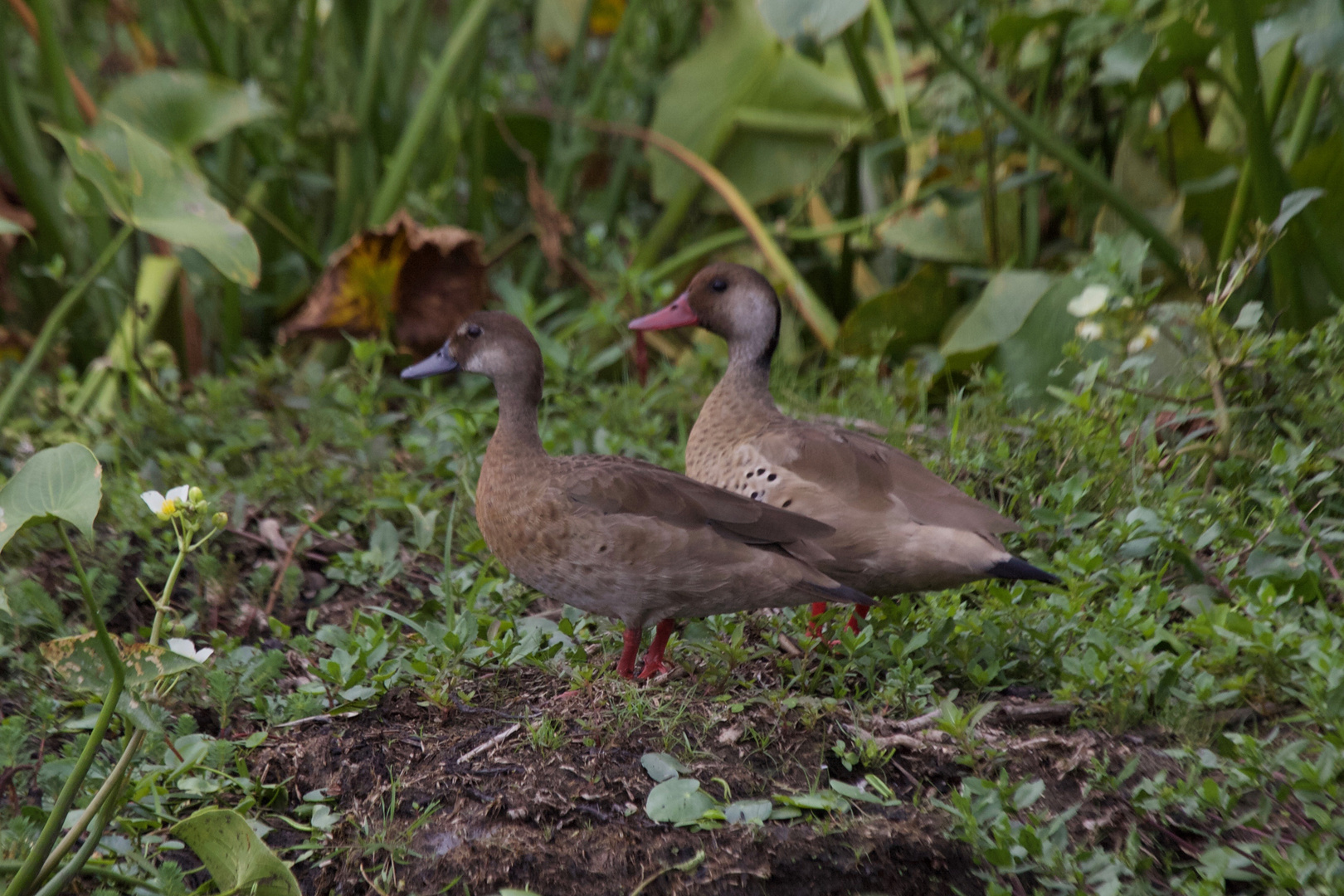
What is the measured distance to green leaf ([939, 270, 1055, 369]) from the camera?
4.00 metres

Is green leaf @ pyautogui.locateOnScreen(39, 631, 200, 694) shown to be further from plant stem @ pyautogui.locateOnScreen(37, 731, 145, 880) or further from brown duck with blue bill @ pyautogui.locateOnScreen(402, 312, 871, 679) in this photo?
brown duck with blue bill @ pyautogui.locateOnScreen(402, 312, 871, 679)

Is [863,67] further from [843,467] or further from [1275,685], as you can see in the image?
[1275,685]

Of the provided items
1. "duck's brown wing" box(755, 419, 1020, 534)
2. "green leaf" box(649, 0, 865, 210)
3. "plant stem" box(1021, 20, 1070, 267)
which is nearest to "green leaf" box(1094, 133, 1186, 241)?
"plant stem" box(1021, 20, 1070, 267)

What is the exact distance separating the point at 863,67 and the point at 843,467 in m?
2.38

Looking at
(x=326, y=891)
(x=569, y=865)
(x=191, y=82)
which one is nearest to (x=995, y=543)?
(x=569, y=865)

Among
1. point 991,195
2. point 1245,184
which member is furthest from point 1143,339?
point 991,195

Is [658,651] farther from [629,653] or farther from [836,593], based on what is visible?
[836,593]

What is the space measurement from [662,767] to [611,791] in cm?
10

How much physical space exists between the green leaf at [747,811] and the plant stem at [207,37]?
3.99 m

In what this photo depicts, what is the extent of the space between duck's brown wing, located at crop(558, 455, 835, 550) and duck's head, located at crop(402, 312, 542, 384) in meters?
0.45

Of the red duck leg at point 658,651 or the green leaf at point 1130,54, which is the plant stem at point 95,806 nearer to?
the red duck leg at point 658,651

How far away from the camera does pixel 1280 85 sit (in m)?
3.64

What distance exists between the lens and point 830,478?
9.39 ft

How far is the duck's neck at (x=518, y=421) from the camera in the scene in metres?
2.85
